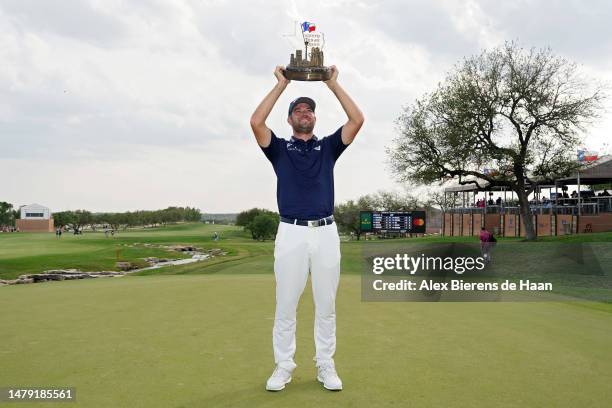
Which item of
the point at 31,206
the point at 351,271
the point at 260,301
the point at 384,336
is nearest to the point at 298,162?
the point at 384,336

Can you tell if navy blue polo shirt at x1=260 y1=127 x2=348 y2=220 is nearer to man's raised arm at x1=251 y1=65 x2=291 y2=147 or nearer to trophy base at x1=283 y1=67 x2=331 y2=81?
man's raised arm at x1=251 y1=65 x2=291 y2=147

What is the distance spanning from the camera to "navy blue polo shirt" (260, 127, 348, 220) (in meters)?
5.38

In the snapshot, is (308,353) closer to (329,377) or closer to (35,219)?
(329,377)

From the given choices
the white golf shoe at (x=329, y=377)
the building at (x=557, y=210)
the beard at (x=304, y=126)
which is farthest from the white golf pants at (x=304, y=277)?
the building at (x=557, y=210)

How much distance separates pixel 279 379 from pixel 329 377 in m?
0.47

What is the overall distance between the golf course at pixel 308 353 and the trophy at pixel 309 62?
3088mm

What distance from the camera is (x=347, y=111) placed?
5594 millimetres

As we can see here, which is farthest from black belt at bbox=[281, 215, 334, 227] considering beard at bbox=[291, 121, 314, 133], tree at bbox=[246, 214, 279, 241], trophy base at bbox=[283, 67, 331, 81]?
tree at bbox=[246, 214, 279, 241]

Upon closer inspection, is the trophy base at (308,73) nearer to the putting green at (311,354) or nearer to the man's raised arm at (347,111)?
the man's raised arm at (347,111)

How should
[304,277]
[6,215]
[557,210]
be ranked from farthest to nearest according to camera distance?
[6,215] < [557,210] < [304,277]

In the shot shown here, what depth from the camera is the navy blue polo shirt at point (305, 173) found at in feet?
17.6

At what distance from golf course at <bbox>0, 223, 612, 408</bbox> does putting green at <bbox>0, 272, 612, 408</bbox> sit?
0.02m

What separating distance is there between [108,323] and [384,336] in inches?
167

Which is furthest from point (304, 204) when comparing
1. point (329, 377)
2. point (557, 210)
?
point (557, 210)
